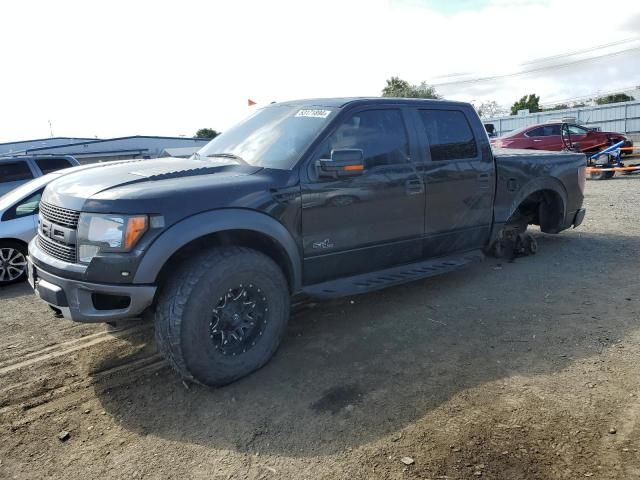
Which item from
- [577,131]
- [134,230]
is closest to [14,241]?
[134,230]

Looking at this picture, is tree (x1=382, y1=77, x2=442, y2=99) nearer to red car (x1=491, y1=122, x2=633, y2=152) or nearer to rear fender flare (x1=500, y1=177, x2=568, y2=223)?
red car (x1=491, y1=122, x2=633, y2=152)

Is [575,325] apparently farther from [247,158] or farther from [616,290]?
[247,158]

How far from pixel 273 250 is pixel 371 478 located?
1.80 meters

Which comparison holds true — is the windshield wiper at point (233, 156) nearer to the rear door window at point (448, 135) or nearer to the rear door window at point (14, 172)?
the rear door window at point (448, 135)

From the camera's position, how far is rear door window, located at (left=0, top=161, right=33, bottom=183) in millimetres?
10117

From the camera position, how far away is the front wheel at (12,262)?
21.3 feet

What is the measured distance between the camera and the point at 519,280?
5.49 metres

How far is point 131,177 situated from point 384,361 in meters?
2.31

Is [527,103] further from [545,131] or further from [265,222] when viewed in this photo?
[265,222]

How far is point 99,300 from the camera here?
3188mm

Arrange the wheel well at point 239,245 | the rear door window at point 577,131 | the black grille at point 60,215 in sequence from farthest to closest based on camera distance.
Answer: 1. the rear door window at point 577,131
2. the wheel well at point 239,245
3. the black grille at point 60,215

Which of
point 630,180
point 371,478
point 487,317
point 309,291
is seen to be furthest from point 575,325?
point 630,180

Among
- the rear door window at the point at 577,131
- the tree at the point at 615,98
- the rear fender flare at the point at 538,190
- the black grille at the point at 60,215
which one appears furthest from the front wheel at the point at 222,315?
the tree at the point at 615,98

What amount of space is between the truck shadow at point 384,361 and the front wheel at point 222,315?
0.21 metres
